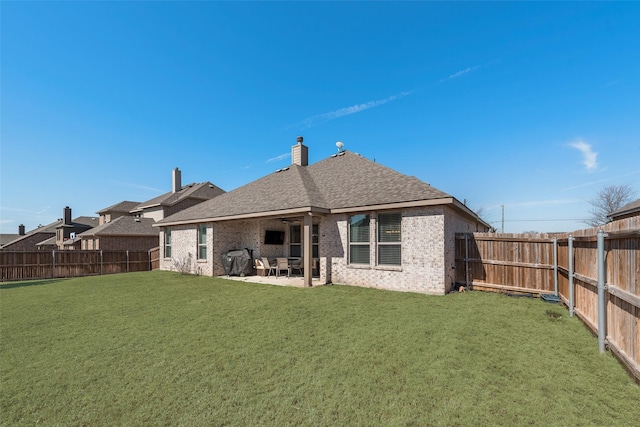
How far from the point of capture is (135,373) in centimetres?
411

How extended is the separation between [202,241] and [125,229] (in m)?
15.2

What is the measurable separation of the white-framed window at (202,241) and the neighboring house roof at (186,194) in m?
15.2

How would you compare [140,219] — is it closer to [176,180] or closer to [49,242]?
[176,180]

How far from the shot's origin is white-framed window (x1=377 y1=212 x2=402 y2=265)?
927 centimetres

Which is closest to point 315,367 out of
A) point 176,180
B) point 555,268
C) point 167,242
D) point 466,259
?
point 466,259

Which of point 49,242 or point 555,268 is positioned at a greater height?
point 555,268

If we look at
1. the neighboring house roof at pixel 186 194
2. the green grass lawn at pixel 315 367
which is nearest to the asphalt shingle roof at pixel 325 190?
the green grass lawn at pixel 315 367

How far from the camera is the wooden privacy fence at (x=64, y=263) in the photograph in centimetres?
1508

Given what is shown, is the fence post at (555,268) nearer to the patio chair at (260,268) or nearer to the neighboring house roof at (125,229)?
the patio chair at (260,268)

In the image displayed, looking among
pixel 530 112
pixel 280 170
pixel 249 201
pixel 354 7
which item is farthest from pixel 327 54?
pixel 530 112

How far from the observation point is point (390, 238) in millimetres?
9430

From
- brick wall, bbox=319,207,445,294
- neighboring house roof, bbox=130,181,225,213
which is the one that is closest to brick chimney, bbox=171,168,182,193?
neighboring house roof, bbox=130,181,225,213

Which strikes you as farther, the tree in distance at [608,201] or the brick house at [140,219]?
the tree in distance at [608,201]

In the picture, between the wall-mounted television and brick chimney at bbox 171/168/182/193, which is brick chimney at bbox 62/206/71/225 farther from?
the wall-mounted television
